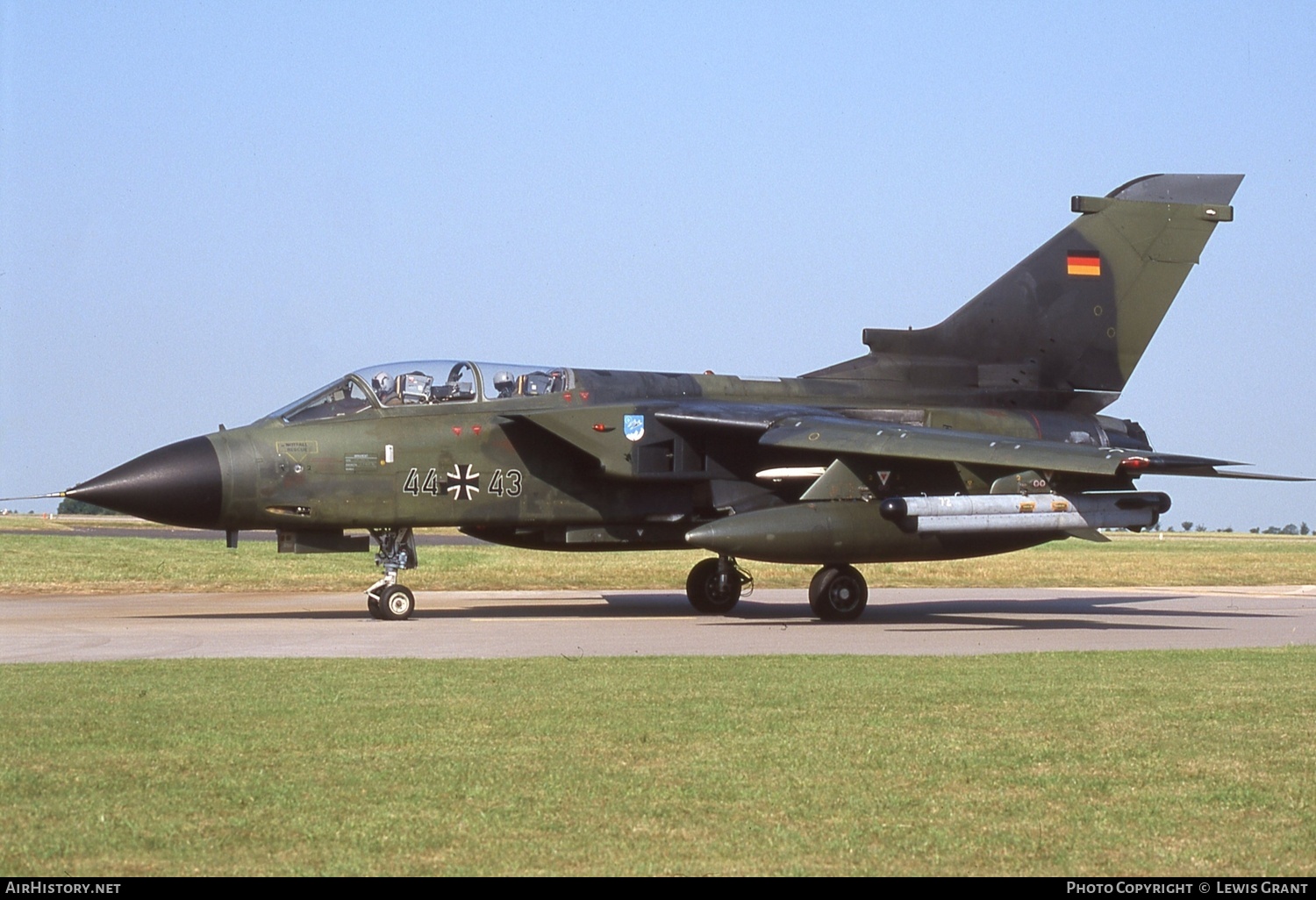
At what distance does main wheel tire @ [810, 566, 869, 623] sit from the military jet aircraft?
0.03 m

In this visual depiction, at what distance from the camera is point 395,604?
55.3 ft

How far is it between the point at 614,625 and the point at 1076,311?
8809mm

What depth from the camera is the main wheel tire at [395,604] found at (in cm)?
1680

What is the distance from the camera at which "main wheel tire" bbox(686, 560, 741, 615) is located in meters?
19.2

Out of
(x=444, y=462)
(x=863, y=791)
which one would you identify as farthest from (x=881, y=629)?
(x=863, y=791)

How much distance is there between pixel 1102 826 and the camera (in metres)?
5.53

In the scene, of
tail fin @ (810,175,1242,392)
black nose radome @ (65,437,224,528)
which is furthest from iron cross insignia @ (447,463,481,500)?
tail fin @ (810,175,1242,392)

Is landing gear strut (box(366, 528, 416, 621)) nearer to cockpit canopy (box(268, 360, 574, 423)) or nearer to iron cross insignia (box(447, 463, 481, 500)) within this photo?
iron cross insignia (box(447, 463, 481, 500))

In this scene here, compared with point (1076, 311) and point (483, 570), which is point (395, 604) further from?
point (1076, 311)

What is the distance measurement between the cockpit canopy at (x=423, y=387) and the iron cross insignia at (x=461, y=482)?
2.92ft

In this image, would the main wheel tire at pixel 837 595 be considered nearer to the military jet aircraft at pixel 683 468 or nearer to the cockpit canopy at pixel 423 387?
the military jet aircraft at pixel 683 468

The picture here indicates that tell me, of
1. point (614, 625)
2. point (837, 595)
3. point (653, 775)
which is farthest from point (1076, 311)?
point (653, 775)

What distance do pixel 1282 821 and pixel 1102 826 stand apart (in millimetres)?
746

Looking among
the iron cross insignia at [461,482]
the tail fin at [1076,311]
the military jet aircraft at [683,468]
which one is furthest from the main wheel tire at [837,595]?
the iron cross insignia at [461,482]
